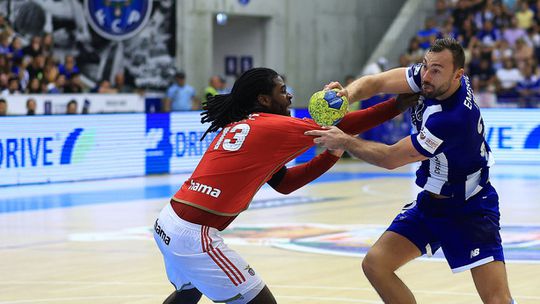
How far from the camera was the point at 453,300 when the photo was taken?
906 centimetres

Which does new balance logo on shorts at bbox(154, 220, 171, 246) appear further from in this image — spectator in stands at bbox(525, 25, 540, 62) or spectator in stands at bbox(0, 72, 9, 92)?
spectator in stands at bbox(525, 25, 540, 62)

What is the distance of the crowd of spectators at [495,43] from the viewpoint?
1056 inches

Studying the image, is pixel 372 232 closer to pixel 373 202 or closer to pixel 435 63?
pixel 373 202

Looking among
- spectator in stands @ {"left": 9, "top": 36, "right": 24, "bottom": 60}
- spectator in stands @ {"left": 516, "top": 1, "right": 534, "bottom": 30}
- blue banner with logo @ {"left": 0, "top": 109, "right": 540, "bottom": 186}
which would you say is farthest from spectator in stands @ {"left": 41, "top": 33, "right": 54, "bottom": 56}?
spectator in stands @ {"left": 516, "top": 1, "right": 534, "bottom": 30}

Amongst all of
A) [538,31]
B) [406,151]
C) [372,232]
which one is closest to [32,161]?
[372,232]

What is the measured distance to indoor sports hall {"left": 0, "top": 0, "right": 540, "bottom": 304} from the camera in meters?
10.6

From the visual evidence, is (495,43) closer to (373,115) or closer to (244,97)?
(373,115)

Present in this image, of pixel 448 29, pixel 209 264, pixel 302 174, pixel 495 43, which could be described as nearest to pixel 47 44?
pixel 495 43

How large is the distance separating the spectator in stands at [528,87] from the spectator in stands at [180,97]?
7.50 metres

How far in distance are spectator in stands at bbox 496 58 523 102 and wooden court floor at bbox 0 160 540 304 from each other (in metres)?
6.98

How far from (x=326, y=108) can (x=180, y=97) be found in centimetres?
1926

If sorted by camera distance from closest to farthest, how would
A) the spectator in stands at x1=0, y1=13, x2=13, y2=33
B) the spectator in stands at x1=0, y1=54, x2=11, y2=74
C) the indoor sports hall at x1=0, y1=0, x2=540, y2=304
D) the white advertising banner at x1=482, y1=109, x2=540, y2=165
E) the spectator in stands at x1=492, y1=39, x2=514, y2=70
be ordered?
the indoor sports hall at x1=0, y1=0, x2=540, y2=304 → the spectator in stands at x1=0, y1=54, x2=11, y2=74 → the white advertising banner at x1=482, y1=109, x2=540, y2=165 → the spectator in stands at x1=0, y1=13, x2=13, y2=33 → the spectator in stands at x1=492, y1=39, x2=514, y2=70

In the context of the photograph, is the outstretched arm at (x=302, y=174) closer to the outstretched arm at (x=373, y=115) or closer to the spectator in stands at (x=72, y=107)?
the outstretched arm at (x=373, y=115)

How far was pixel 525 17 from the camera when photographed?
29703mm
